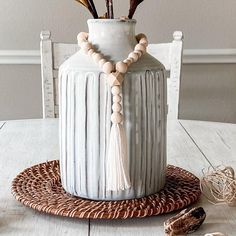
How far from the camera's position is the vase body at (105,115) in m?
0.62

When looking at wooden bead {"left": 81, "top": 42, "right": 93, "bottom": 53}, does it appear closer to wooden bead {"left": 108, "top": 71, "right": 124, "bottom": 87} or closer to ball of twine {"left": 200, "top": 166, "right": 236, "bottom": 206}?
wooden bead {"left": 108, "top": 71, "right": 124, "bottom": 87}

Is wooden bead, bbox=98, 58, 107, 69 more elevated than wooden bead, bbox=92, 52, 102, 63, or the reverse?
wooden bead, bbox=92, 52, 102, 63

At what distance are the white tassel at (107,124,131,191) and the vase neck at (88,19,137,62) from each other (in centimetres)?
10

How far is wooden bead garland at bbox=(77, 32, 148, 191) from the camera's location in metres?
0.60

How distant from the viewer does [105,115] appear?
2.03ft

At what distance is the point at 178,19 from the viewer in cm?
185

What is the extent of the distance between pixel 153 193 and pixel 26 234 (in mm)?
189

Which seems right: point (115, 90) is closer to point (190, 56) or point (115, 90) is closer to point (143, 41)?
point (143, 41)

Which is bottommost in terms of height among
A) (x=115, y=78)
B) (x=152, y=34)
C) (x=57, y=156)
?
(x=57, y=156)

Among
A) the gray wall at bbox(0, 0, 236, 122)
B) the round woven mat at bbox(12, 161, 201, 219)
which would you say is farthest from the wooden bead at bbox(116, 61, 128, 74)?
the gray wall at bbox(0, 0, 236, 122)

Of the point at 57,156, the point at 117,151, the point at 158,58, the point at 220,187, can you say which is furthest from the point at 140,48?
the point at 158,58

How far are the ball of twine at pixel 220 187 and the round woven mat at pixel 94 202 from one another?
0.02 metres

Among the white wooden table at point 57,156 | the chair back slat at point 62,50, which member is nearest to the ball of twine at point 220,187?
the white wooden table at point 57,156

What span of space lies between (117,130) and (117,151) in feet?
0.09
